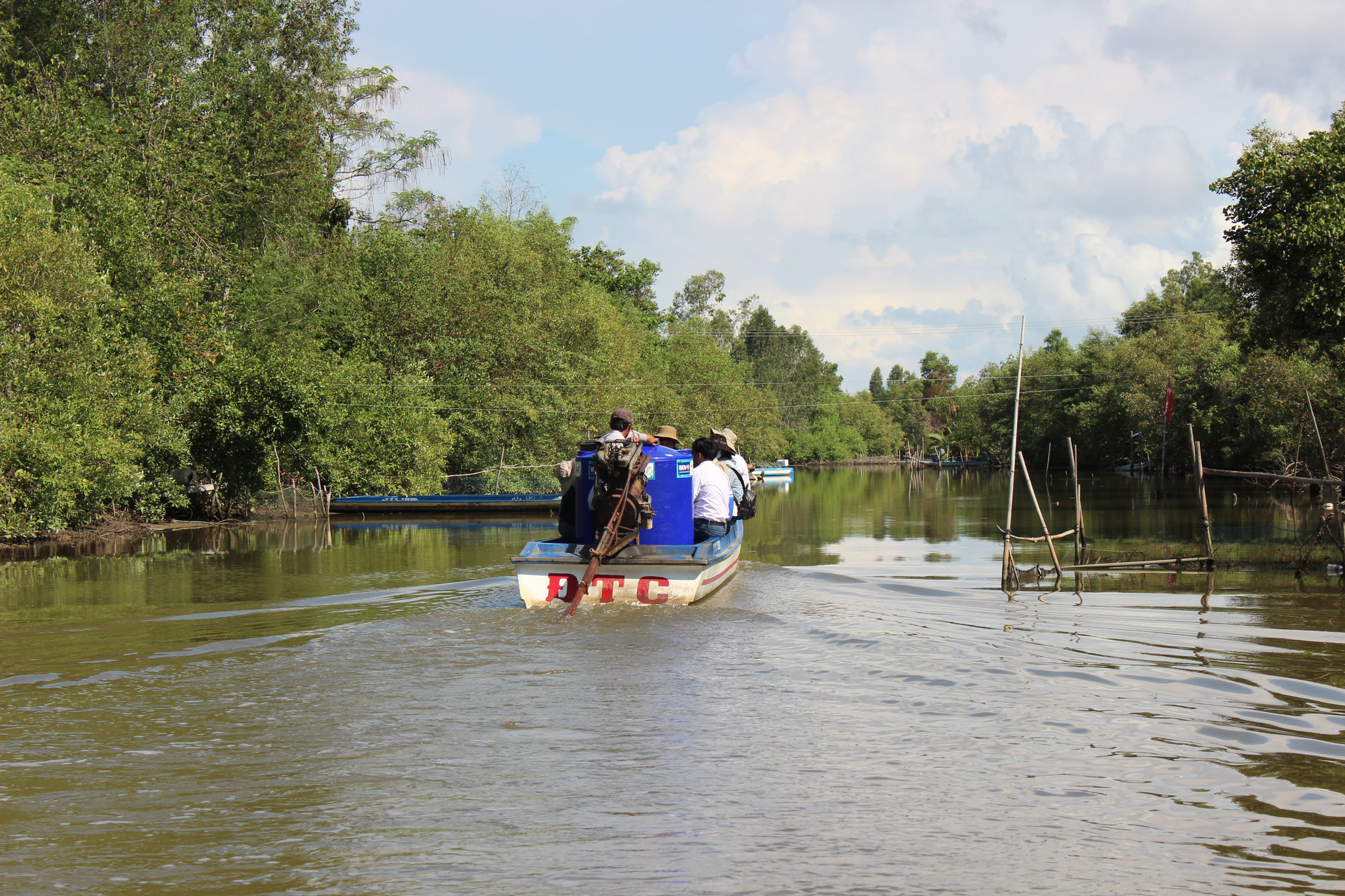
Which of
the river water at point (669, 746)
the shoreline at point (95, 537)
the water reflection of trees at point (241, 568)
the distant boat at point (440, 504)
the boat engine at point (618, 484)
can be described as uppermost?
the boat engine at point (618, 484)

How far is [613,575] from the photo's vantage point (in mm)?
11273

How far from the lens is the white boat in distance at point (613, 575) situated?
11.2 metres

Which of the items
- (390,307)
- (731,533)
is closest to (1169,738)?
(731,533)

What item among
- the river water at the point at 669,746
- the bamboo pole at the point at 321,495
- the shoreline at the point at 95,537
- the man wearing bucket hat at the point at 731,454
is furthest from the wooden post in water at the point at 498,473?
the river water at the point at 669,746

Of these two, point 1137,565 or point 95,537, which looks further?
point 95,537

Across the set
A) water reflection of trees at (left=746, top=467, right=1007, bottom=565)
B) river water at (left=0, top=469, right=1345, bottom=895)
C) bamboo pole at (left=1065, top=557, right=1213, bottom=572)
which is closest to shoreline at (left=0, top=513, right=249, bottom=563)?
river water at (left=0, top=469, right=1345, bottom=895)

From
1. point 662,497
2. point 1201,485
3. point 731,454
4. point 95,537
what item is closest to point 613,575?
point 662,497

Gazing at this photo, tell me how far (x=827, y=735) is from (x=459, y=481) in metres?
34.7

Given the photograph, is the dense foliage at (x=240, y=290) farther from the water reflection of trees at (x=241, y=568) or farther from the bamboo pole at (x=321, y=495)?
the water reflection of trees at (x=241, y=568)

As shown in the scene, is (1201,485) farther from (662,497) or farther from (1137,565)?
(662,497)

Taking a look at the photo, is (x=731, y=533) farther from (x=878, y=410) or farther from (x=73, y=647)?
(x=878, y=410)

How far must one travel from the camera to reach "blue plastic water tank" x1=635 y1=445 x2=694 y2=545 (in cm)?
1214

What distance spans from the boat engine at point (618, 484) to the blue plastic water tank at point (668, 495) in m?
0.55

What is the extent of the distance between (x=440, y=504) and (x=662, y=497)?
25.0m
